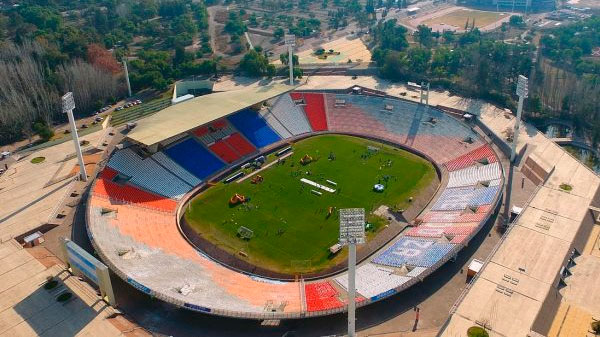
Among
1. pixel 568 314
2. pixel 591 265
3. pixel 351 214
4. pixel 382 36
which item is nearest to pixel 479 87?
pixel 382 36

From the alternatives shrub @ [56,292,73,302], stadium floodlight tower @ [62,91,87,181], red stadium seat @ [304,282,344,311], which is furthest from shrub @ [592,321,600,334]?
stadium floodlight tower @ [62,91,87,181]

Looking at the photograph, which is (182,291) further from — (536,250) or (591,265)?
(591,265)

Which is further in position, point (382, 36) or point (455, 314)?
point (382, 36)

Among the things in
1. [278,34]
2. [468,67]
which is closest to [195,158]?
[468,67]

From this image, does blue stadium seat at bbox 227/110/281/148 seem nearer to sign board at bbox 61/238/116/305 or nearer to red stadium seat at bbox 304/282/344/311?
red stadium seat at bbox 304/282/344/311

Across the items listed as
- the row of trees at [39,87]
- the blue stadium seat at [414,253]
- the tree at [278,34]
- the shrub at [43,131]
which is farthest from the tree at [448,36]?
the shrub at [43,131]

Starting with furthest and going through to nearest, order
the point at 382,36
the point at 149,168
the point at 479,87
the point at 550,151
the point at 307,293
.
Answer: the point at 382,36 < the point at 479,87 < the point at 550,151 < the point at 149,168 < the point at 307,293
